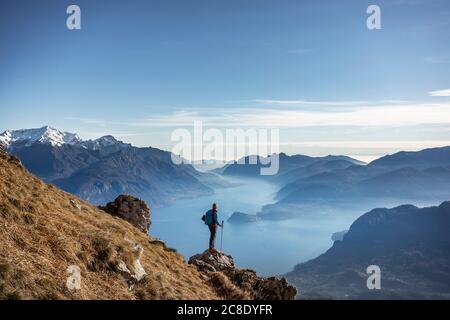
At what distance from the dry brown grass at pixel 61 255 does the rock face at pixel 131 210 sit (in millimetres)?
8099

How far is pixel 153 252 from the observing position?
26.6 metres

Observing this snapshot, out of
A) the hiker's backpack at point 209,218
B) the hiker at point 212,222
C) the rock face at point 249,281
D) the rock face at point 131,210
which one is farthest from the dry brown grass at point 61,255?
the rock face at point 131,210

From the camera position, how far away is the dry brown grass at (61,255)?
616 inches

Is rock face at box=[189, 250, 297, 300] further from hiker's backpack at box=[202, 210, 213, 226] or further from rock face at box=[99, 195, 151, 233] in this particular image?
rock face at box=[99, 195, 151, 233]

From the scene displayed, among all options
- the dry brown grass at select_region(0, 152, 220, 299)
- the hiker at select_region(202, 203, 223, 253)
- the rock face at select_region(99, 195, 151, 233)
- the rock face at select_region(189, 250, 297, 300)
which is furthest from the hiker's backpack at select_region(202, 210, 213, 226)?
the rock face at select_region(99, 195, 151, 233)

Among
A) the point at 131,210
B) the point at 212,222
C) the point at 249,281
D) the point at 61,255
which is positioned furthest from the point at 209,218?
the point at 61,255

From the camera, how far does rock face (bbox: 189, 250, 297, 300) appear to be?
1085 inches

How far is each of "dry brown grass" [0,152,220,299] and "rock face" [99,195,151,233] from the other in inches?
319

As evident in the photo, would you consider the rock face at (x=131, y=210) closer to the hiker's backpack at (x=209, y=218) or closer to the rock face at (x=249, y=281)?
the hiker's backpack at (x=209, y=218)

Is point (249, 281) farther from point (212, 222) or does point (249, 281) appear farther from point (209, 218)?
point (209, 218)

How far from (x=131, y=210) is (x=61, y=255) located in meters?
17.3
